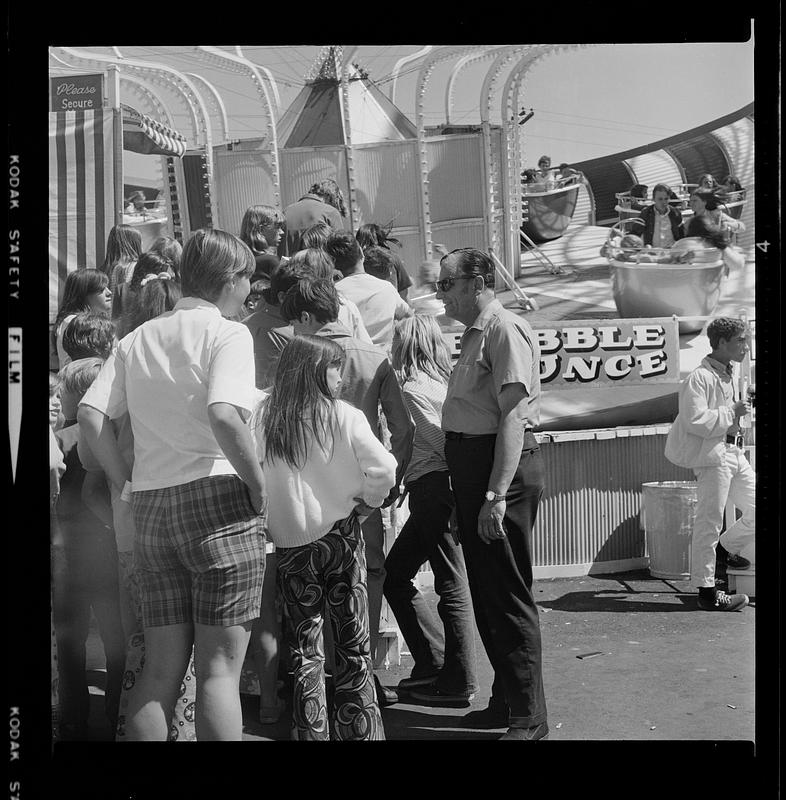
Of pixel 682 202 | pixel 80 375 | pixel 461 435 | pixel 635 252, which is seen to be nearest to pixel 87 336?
pixel 80 375

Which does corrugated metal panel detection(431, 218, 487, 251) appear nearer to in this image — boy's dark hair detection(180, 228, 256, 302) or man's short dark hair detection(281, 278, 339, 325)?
man's short dark hair detection(281, 278, 339, 325)

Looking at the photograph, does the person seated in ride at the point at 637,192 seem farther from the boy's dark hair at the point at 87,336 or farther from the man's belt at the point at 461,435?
the boy's dark hair at the point at 87,336

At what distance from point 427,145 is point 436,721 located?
2088mm

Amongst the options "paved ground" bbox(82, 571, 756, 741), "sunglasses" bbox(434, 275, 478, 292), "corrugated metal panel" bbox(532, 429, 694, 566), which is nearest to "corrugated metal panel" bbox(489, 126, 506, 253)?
"sunglasses" bbox(434, 275, 478, 292)

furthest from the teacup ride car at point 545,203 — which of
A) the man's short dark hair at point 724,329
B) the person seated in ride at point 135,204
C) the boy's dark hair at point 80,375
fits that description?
the boy's dark hair at point 80,375

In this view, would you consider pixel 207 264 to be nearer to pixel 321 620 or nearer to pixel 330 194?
pixel 330 194

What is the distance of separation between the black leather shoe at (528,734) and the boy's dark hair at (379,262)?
5.66 ft

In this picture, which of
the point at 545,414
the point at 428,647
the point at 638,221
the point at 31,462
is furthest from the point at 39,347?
the point at 545,414

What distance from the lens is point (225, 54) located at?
4004 millimetres

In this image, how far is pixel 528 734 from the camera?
396 cm

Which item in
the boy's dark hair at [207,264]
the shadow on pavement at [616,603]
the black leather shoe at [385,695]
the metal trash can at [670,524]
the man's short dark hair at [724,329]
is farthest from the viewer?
the metal trash can at [670,524]

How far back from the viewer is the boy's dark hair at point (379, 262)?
4.32 metres

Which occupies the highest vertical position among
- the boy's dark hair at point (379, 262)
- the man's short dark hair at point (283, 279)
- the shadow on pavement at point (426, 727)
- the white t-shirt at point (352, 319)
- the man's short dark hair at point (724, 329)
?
the boy's dark hair at point (379, 262)
